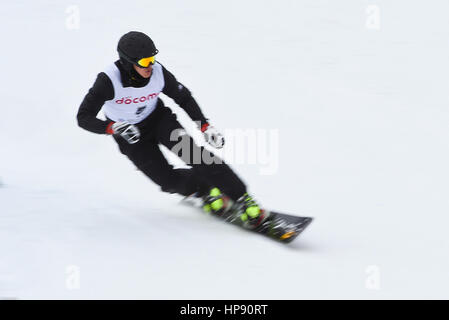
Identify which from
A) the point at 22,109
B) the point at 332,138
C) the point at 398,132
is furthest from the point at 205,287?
the point at 22,109

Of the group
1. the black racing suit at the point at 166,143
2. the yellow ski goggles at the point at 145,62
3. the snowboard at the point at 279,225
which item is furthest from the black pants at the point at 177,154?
the yellow ski goggles at the point at 145,62

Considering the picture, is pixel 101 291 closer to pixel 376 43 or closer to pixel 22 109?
pixel 22 109

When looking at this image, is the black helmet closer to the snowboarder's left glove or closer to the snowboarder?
the snowboarder

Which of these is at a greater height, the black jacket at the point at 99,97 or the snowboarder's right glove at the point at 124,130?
the black jacket at the point at 99,97

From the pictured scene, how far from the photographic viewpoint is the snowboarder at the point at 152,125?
4641 millimetres

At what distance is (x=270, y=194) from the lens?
6602 mm

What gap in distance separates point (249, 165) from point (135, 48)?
3180 millimetres

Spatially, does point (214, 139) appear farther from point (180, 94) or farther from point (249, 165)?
point (249, 165)

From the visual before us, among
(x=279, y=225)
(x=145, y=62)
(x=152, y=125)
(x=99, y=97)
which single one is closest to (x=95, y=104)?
(x=99, y=97)

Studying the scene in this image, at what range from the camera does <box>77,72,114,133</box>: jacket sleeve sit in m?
4.63

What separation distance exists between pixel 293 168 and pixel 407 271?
2.97 m

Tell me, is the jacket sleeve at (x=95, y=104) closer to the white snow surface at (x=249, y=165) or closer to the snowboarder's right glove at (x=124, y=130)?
the snowboarder's right glove at (x=124, y=130)

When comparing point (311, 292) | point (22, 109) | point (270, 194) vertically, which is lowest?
point (311, 292)

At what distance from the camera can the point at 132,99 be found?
192 inches
